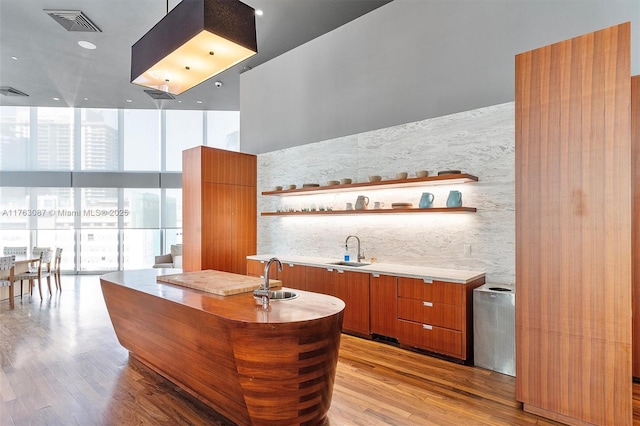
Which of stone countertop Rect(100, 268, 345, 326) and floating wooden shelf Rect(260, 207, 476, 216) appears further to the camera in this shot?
floating wooden shelf Rect(260, 207, 476, 216)

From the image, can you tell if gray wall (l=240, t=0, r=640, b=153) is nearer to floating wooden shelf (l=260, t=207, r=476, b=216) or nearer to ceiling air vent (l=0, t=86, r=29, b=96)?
floating wooden shelf (l=260, t=207, r=476, b=216)

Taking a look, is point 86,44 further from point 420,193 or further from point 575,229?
point 575,229

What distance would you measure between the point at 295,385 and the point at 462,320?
6.32 feet

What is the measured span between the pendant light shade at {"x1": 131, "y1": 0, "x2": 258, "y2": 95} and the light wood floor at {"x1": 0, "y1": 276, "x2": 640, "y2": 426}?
267cm

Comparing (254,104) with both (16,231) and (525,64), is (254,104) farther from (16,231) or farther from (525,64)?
(16,231)

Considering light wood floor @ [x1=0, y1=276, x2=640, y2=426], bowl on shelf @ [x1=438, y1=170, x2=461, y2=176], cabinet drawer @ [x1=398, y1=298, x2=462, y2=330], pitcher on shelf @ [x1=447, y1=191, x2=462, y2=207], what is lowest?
light wood floor @ [x1=0, y1=276, x2=640, y2=426]

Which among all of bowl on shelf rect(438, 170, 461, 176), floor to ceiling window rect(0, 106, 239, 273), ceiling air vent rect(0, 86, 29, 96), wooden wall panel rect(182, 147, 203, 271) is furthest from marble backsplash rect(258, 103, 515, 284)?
A: ceiling air vent rect(0, 86, 29, 96)

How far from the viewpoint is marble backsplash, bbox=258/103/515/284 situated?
3688 millimetres

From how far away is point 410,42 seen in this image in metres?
4.46

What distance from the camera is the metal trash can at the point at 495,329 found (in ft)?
10.3

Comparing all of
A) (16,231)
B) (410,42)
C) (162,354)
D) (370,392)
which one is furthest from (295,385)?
(16,231)

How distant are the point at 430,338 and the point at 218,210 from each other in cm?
386

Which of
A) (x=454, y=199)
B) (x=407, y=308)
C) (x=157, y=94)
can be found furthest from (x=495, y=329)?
(x=157, y=94)

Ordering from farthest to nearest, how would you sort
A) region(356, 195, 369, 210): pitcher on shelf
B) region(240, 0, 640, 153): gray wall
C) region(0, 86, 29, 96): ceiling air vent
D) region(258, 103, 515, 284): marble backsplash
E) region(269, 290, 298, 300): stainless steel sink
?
1. region(0, 86, 29, 96): ceiling air vent
2. region(356, 195, 369, 210): pitcher on shelf
3. region(258, 103, 515, 284): marble backsplash
4. region(240, 0, 640, 153): gray wall
5. region(269, 290, 298, 300): stainless steel sink
